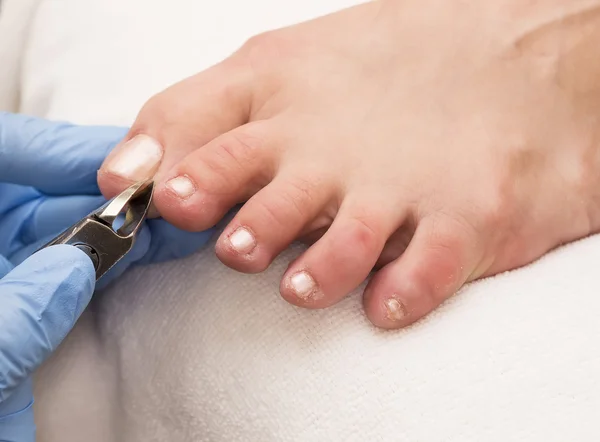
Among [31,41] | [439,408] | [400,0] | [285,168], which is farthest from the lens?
[31,41]

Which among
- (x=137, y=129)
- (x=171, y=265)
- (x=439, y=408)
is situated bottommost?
(x=439, y=408)

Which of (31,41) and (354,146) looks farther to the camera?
(31,41)

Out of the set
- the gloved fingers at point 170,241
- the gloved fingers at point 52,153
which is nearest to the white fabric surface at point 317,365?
the gloved fingers at point 170,241

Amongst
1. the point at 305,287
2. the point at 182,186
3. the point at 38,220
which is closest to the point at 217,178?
the point at 182,186

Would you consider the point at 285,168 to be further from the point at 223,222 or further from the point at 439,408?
the point at 439,408

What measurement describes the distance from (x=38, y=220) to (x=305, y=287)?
1.13 ft

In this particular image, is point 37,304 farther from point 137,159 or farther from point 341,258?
point 341,258

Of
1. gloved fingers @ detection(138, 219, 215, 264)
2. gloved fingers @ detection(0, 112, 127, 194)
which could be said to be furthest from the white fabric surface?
gloved fingers @ detection(0, 112, 127, 194)

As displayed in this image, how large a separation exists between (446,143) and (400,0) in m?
0.22

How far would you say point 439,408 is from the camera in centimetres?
51

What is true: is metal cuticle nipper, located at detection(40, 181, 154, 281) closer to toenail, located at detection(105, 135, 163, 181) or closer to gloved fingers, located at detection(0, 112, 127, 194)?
toenail, located at detection(105, 135, 163, 181)

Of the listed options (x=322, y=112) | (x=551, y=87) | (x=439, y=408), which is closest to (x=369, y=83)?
(x=322, y=112)

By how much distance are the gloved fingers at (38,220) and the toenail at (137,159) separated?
8 centimetres

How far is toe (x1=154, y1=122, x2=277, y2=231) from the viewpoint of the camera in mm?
584
